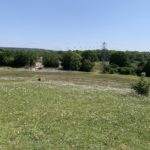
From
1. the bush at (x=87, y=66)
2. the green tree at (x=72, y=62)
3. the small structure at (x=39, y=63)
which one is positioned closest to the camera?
the bush at (x=87, y=66)

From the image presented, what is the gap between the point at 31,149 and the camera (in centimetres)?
962

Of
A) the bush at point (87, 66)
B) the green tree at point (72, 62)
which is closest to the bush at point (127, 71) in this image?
the bush at point (87, 66)

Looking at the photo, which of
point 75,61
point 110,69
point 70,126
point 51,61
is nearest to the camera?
point 70,126

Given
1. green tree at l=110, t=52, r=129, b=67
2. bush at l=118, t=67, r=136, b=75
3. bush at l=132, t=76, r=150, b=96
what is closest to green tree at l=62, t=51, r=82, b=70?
bush at l=118, t=67, r=136, b=75

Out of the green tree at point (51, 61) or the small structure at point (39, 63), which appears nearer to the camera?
the small structure at point (39, 63)

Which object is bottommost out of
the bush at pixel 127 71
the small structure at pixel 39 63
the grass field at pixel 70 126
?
the bush at pixel 127 71

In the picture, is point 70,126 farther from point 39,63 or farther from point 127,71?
point 39,63

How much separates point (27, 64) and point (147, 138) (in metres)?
108

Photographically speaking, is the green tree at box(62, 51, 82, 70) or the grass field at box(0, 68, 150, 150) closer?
the grass field at box(0, 68, 150, 150)

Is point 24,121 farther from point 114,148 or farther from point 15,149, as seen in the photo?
point 114,148

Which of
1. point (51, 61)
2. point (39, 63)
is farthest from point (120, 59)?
point (39, 63)

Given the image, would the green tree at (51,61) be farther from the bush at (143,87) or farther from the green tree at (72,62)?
the bush at (143,87)

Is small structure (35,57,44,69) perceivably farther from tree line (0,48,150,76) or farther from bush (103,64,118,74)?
bush (103,64,118,74)

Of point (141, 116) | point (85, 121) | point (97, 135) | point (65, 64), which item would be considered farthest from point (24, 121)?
point (65, 64)
